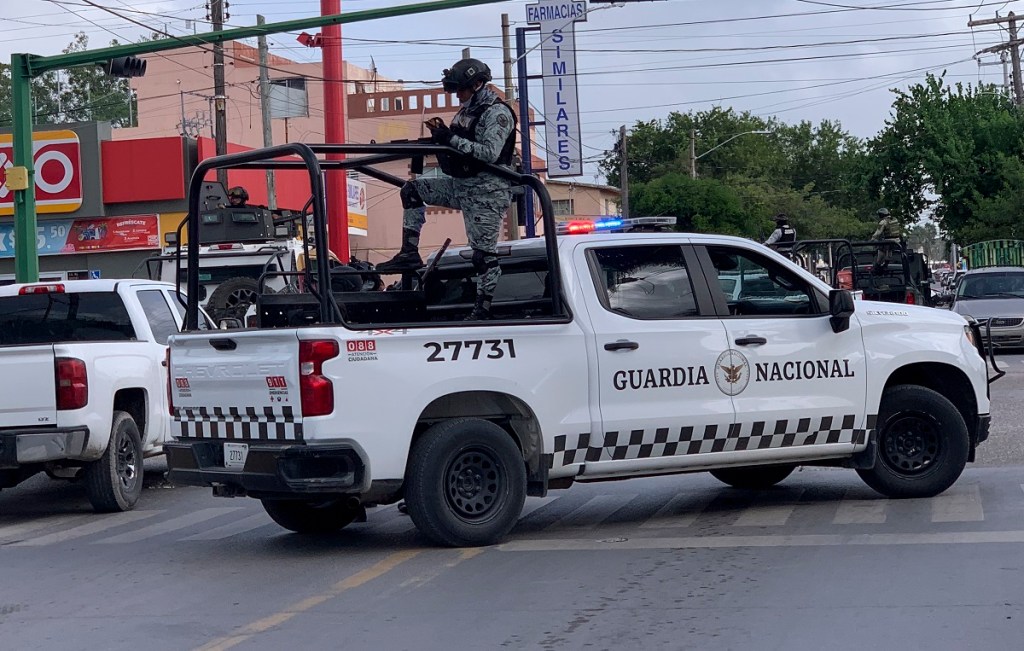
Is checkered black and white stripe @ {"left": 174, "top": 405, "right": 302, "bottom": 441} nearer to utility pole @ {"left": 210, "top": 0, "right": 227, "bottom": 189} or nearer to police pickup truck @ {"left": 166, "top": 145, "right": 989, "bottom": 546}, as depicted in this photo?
police pickup truck @ {"left": 166, "top": 145, "right": 989, "bottom": 546}

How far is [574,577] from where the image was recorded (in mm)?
7305

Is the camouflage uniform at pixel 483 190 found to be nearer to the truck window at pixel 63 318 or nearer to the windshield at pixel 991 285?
the truck window at pixel 63 318

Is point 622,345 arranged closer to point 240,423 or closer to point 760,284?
point 760,284

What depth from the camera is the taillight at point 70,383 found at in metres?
10.4

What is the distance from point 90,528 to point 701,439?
4.72 m

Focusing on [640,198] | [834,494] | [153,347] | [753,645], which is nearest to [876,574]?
[753,645]

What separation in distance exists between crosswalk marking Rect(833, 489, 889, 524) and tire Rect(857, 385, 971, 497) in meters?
0.15

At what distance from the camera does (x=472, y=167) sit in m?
8.74

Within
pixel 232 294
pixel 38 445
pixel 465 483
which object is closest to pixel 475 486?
pixel 465 483

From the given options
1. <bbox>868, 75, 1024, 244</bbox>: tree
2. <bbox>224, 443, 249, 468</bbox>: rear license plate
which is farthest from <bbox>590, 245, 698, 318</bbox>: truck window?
<bbox>868, 75, 1024, 244</bbox>: tree

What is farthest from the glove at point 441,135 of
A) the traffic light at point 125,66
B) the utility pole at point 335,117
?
the utility pole at point 335,117

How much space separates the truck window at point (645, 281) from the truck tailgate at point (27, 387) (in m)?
4.40

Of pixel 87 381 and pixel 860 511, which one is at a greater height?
pixel 87 381

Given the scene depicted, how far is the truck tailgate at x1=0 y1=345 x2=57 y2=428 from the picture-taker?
10266 mm
